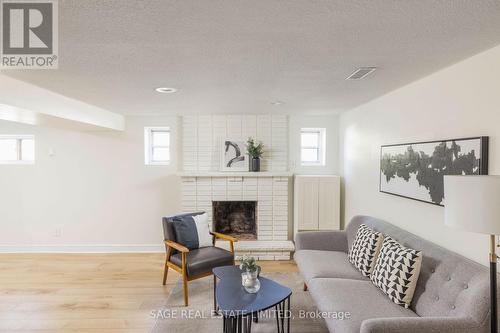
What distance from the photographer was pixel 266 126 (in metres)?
4.52

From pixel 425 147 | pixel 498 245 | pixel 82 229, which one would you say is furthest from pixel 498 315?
pixel 82 229

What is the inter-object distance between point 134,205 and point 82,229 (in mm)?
964

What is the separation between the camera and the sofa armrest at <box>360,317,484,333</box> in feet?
4.96

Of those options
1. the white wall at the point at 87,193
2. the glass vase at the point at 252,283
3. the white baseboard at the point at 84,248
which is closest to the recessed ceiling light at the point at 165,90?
the white wall at the point at 87,193

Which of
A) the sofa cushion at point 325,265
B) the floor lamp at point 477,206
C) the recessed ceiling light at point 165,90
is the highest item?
the recessed ceiling light at point 165,90

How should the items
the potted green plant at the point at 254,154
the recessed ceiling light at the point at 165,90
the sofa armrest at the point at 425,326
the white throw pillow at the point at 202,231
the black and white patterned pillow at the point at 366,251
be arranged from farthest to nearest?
the potted green plant at the point at 254,154 < the white throw pillow at the point at 202,231 < the recessed ceiling light at the point at 165,90 < the black and white patterned pillow at the point at 366,251 < the sofa armrest at the point at 425,326

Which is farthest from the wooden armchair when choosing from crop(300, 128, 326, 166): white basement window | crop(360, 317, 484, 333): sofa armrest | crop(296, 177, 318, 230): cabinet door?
crop(300, 128, 326, 166): white basement window

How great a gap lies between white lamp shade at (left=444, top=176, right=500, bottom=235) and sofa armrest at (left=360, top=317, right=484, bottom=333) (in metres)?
0.59

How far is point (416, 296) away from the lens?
200 centimetres

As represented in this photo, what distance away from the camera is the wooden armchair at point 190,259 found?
2.92 meters

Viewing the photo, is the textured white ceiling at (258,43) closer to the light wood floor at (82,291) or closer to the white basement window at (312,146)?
the white basement window at (312,146)

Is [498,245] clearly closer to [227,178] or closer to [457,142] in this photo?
[457,142]

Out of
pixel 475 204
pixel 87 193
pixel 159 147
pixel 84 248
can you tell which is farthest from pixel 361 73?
pixel 84 248

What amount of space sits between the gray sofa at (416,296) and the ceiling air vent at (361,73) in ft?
4.95
